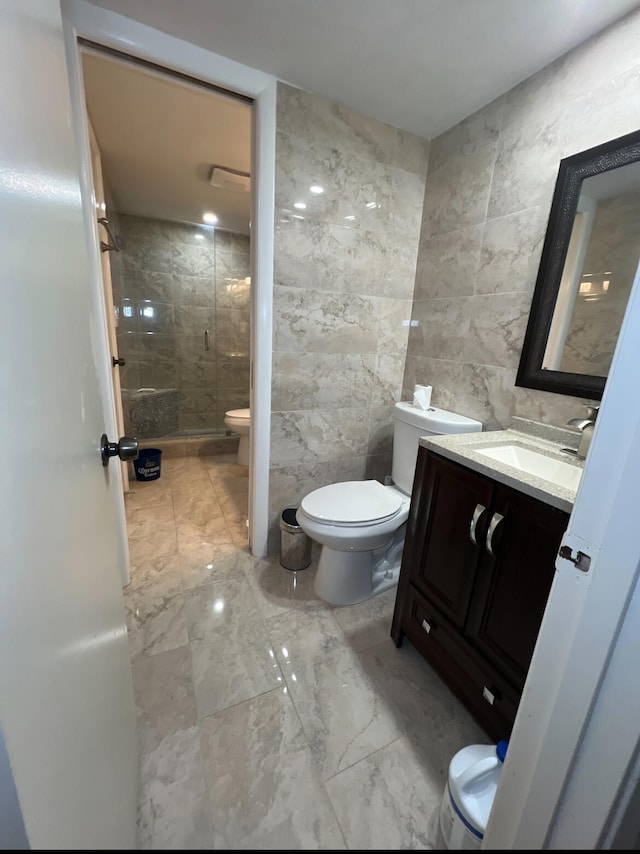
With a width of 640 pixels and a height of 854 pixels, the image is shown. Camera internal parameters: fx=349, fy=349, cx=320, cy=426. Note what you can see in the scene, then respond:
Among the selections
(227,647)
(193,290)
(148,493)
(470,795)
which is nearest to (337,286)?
(227,647)

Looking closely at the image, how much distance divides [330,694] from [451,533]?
685 mm

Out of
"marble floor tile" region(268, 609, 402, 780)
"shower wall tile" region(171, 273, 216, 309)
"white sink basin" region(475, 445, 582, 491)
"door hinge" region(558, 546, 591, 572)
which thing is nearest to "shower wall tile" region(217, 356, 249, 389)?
"shower wall tile" region(171, 273, 216, 309)

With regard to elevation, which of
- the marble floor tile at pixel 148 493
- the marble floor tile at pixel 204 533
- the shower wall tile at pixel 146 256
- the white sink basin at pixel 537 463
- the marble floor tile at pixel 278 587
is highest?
the shower wall tile at pixel 146 256

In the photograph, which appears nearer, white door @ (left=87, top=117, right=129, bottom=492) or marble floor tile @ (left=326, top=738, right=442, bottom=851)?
marble floor tile @ (left=326, top=738, right=442, bottom=851)

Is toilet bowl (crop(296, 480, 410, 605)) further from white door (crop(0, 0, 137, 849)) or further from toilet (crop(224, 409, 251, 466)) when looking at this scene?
toilet (crop(224, 409, 251, 466))

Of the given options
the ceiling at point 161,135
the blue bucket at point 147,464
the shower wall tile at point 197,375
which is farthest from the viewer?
the shower wall tile at point 197,375

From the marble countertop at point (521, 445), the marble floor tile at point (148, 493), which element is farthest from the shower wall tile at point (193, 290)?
the marble countertop at point (521, 445)

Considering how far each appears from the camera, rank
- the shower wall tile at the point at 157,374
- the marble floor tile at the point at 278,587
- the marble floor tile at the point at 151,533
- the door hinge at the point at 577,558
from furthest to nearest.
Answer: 1. the shower wall tile at the point at 157,374
2. the marble floor tile at the point at 151,533
3. the marble floor tile at the point at 278,587
4. the door hinge at the point at 577,558

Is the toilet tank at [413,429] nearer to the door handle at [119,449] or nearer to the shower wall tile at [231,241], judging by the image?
the door handle at [119,449]

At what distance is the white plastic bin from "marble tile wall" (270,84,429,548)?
47.6 inches

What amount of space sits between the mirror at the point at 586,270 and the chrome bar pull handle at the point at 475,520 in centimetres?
57

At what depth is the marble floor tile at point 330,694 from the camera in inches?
40.2

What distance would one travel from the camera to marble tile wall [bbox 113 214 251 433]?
306 cm

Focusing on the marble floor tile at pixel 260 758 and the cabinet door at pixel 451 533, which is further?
the cabinet door at pixel 451 533
